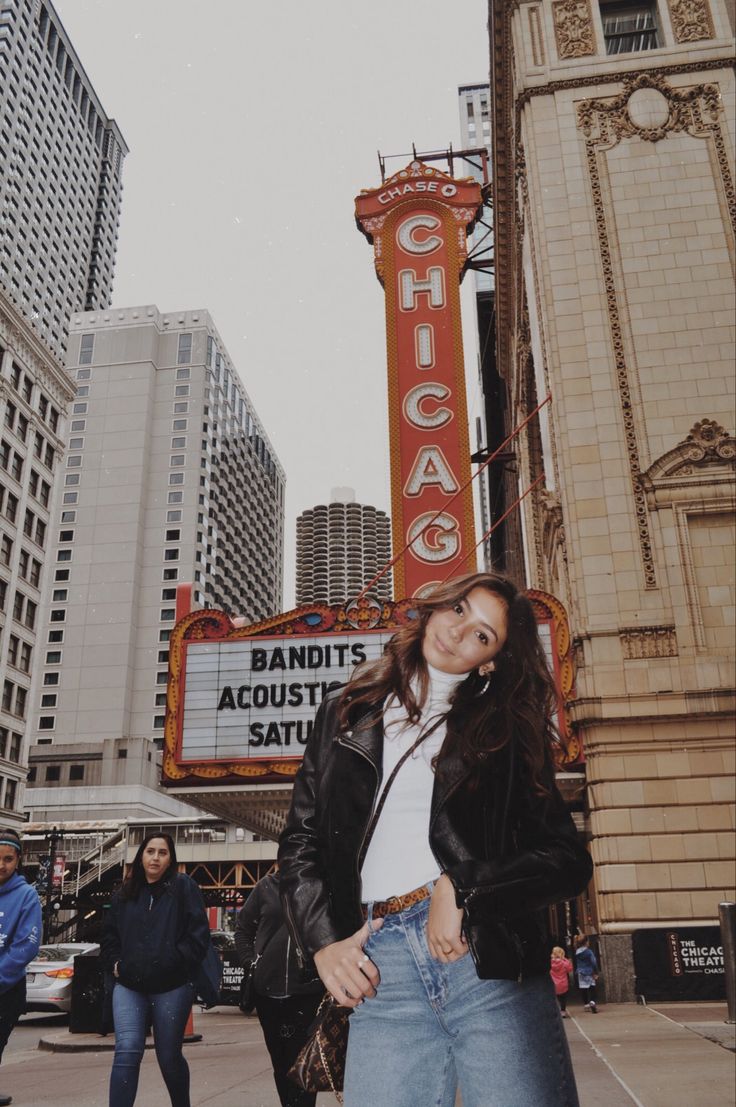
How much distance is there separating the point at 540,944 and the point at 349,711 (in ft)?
2.67

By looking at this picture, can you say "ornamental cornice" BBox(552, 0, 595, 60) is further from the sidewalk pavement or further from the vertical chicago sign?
the sidewalk pavement

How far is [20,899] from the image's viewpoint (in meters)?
6.58

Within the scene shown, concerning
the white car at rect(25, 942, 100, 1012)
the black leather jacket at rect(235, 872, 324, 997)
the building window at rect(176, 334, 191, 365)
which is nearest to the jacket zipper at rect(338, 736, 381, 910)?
the black leather jacket at rect(235, 872, 324, 997)

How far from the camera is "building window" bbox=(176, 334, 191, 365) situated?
120562 millimetres

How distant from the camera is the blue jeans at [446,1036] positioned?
2297 mm

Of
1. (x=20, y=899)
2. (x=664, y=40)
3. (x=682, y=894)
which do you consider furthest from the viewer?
(x=664, y=40)

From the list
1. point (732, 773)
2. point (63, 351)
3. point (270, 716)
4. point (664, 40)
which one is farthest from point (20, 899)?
point (63, 351)

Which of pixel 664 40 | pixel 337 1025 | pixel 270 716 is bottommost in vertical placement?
pixel 337 1025

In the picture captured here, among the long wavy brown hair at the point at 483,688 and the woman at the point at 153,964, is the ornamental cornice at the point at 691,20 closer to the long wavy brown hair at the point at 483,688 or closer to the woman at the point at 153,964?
the woman at the point at 153,964

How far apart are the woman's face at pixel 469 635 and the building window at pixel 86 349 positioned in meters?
124

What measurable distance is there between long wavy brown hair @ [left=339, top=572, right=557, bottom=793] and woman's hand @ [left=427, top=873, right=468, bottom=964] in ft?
1.13

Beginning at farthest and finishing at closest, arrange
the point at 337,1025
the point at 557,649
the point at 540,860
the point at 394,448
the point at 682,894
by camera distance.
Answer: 1. the point at 394,448
2. the point at 557,649
3. the point at 682,894
4. the point at 337,1025
5. the point at 540,860

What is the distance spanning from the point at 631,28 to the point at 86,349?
108 m

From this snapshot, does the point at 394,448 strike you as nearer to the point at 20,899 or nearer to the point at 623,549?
the point at 623,549
